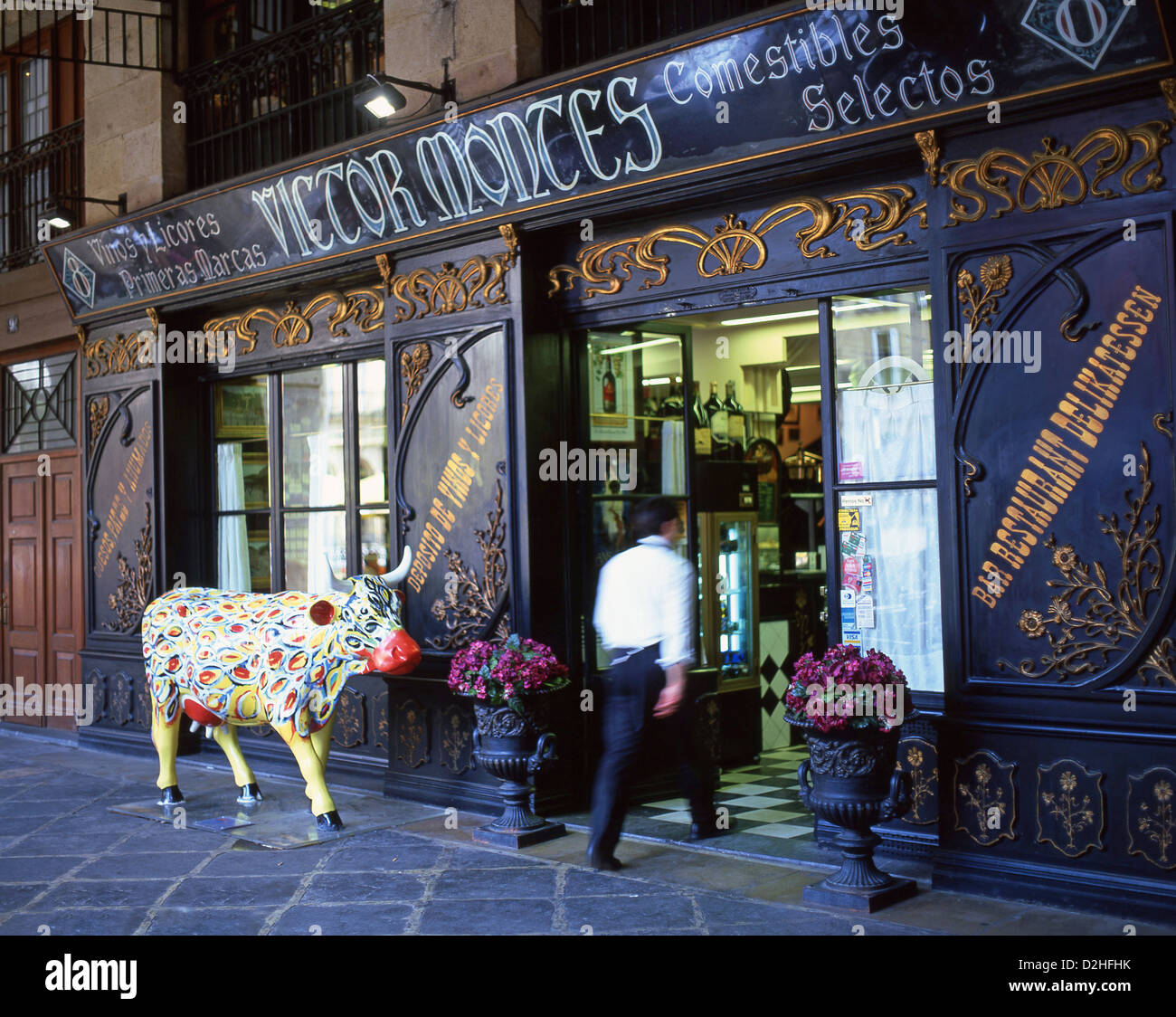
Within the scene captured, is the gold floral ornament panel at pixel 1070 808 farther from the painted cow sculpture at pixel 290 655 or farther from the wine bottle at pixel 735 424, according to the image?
the wine bottle at pixel 735 424

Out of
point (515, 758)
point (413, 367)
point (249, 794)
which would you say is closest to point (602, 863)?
point (515, 758)

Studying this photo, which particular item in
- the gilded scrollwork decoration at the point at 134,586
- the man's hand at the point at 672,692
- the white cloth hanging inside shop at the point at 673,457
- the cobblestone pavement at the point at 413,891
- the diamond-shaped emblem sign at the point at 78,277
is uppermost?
the diamond-shaped emblem sign at the point at 78,277

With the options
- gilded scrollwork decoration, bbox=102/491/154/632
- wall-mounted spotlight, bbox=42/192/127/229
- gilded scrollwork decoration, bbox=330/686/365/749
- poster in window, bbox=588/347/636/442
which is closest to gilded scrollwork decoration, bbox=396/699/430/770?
gilded scrollwork decoration, bbox=330/686/365/749

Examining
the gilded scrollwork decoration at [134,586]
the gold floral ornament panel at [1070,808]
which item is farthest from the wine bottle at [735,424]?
the gilded scrollwork decoration at [134,586]

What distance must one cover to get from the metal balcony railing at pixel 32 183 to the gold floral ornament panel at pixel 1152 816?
9.94 metres

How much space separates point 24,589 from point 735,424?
723 centimetres

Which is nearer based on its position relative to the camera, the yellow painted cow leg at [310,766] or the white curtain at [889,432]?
the white curtain at [889,432]

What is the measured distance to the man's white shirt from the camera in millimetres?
5984

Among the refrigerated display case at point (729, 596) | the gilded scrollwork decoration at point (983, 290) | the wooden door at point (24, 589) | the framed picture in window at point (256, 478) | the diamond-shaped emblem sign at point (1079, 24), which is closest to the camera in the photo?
the diamond-shaped emblem sign at point (1079, 24)

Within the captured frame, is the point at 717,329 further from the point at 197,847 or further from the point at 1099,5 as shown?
the point at 197,847

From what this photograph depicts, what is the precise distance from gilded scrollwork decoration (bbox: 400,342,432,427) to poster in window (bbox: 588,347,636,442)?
1104mm

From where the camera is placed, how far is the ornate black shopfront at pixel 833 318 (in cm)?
519

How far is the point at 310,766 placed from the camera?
7105 mm
